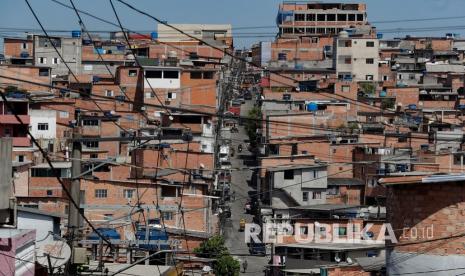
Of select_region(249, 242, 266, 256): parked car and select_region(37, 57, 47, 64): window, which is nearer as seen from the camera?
select_region(249, 242, 266, 256): parked car

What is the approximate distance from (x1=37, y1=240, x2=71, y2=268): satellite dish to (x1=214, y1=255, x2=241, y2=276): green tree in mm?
14273

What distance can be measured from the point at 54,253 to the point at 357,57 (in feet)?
148

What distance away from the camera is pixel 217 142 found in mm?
38375

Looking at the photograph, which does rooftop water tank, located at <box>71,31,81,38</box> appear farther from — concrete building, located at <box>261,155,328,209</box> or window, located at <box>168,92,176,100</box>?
concrete building, located at <box>261,155,328,209</box>

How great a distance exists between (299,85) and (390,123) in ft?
23.3

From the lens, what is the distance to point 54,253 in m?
10.2

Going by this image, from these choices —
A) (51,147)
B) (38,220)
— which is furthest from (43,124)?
(38,220)

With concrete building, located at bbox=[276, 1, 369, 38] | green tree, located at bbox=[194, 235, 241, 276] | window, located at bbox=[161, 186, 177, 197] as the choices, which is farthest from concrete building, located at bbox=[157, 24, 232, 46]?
green tree, located at bbox=[194, 235, 241, 276]

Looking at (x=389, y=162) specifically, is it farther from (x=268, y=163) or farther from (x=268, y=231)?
(x=268, y=163)

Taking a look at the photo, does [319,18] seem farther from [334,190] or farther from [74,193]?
[74,193]

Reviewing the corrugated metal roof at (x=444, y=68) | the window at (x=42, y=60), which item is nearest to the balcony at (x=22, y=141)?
the window at (x=42, y=60)

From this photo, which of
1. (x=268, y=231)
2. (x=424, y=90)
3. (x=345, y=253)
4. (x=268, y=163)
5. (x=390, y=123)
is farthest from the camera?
(x=424, y=90)

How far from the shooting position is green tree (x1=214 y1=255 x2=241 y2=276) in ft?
82.3

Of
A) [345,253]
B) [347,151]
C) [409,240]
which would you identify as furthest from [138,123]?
[409,240]
